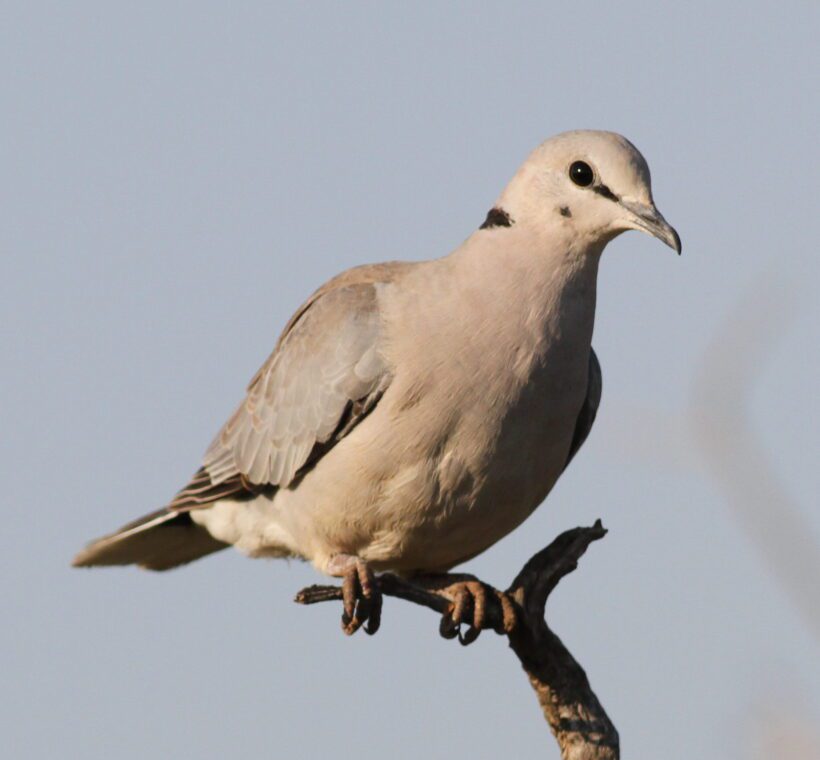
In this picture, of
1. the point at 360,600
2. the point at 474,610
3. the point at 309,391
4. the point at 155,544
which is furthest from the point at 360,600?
the point at 155,544

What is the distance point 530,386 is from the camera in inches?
264

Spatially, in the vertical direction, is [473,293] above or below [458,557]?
above

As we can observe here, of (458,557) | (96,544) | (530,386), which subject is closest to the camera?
(530,386)

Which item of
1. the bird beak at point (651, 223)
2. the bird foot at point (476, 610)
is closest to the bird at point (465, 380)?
the bird beak at point (651, 223)

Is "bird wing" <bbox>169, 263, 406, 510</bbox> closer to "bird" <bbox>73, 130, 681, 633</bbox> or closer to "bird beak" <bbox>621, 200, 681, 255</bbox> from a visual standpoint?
"bird" <bbox>73, 130, 681, 633</bbox>

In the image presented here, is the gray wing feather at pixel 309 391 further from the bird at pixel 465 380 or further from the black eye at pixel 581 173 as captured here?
the black eye at pixel 581 173

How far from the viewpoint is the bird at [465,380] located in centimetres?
667

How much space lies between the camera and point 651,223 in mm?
6516

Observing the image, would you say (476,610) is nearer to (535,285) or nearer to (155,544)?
(535,285)

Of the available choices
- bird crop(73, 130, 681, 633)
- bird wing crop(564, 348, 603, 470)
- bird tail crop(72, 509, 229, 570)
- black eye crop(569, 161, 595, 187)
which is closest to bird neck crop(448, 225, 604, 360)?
bird crop(73, 130, 681, 633)

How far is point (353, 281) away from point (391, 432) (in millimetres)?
871

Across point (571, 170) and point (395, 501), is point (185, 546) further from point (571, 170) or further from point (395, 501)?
point (571, 170)

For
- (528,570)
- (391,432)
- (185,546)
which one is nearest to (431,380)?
(391,432)

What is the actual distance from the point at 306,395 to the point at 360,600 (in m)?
1.05
